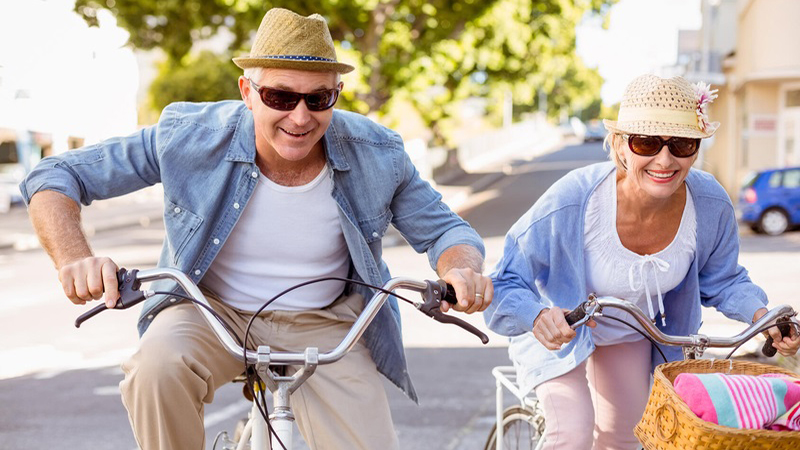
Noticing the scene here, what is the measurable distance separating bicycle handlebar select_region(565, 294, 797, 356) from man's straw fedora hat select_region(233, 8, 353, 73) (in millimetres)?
1007

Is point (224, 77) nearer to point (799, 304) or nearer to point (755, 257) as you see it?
point (755, 257)

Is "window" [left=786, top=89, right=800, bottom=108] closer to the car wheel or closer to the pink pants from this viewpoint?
the car wheel

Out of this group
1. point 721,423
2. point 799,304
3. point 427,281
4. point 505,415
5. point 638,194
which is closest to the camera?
point 721,423

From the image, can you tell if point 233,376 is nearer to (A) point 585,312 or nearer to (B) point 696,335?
(A) point 585,312

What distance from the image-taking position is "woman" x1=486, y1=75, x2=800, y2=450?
359 centimetres

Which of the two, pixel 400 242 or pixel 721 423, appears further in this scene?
pixel 400 242

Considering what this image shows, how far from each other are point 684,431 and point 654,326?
29.0 inches

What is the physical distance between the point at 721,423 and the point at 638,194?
4.25 ft

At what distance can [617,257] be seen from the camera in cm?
370

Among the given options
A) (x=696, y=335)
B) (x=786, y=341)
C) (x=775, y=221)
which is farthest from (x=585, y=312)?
(x=775, y=221)

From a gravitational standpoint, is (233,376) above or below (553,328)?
below

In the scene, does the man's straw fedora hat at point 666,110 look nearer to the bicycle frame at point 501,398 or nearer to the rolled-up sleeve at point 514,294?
the rolled-up sleeve at point 514,294

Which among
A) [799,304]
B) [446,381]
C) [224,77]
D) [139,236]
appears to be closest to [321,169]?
[446,381]

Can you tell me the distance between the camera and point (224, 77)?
143 ft
